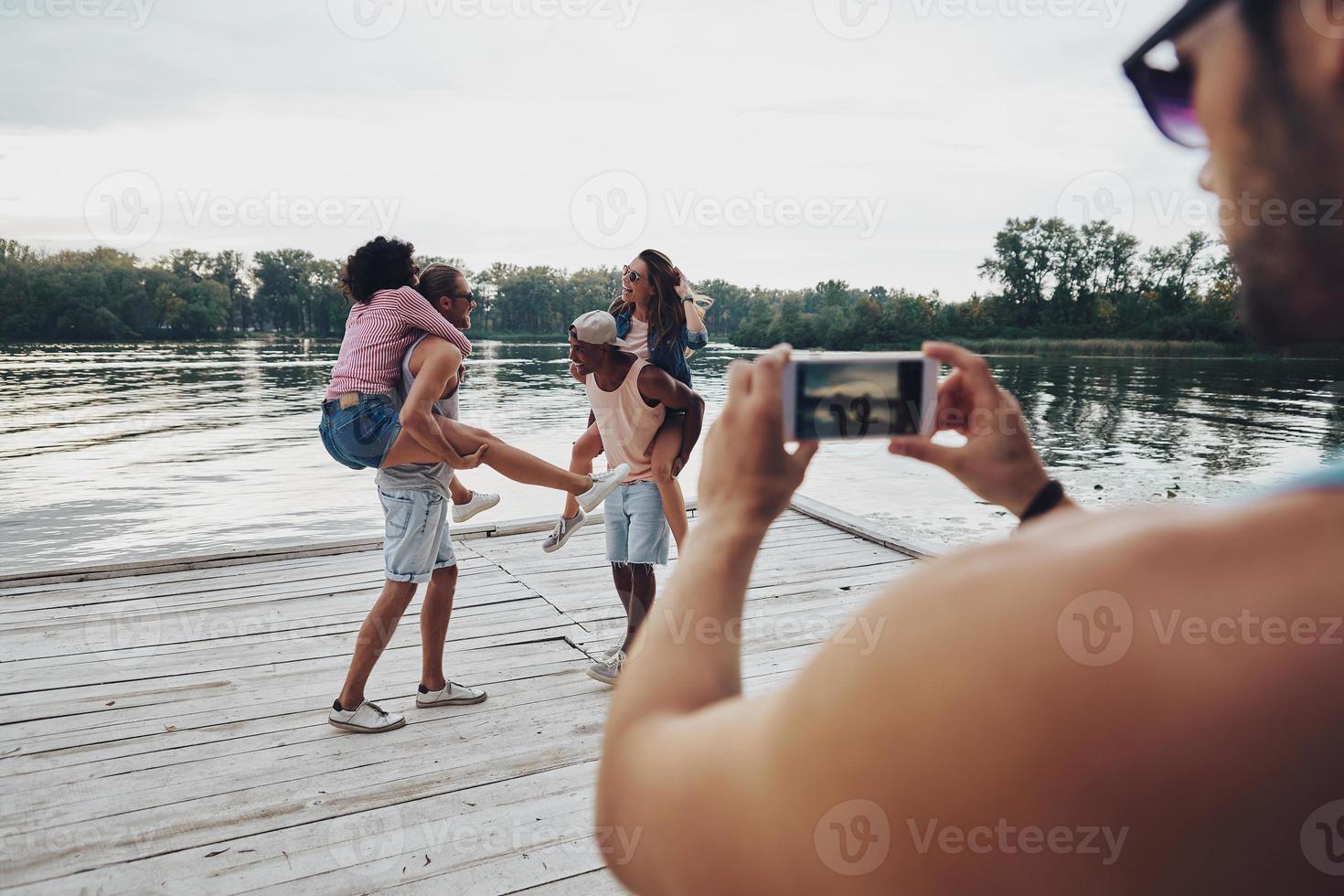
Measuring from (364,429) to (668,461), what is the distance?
4.86ft

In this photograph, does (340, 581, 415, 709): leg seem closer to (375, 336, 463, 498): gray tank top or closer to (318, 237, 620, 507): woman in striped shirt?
(375, 336, 463, 498): gray tank top

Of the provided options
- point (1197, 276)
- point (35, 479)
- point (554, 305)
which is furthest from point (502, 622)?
point (1197, 276)

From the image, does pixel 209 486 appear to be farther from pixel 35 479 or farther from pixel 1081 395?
A: pixel 1081 395

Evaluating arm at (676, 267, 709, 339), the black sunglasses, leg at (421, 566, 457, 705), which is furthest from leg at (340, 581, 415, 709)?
the black sunglasses

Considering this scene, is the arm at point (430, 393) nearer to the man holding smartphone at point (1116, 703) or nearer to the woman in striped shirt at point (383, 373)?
the woman in striped shirt at point (383, 373)

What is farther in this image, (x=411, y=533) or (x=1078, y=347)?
(x=1078, y=347)

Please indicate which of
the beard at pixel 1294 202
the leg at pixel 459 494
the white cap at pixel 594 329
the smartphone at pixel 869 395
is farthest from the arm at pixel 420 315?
the beard at pixel 1294 202

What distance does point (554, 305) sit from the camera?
73.2 metres

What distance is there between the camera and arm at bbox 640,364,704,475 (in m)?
4.22

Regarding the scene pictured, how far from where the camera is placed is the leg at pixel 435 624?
3.69 m

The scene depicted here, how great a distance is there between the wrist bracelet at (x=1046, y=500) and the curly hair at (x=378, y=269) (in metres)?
3.25

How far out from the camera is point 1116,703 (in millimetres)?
394

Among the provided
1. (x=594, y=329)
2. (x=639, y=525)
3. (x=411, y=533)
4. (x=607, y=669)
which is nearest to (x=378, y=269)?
(x=594, y=329)

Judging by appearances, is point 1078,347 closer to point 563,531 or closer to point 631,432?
point 563,531
